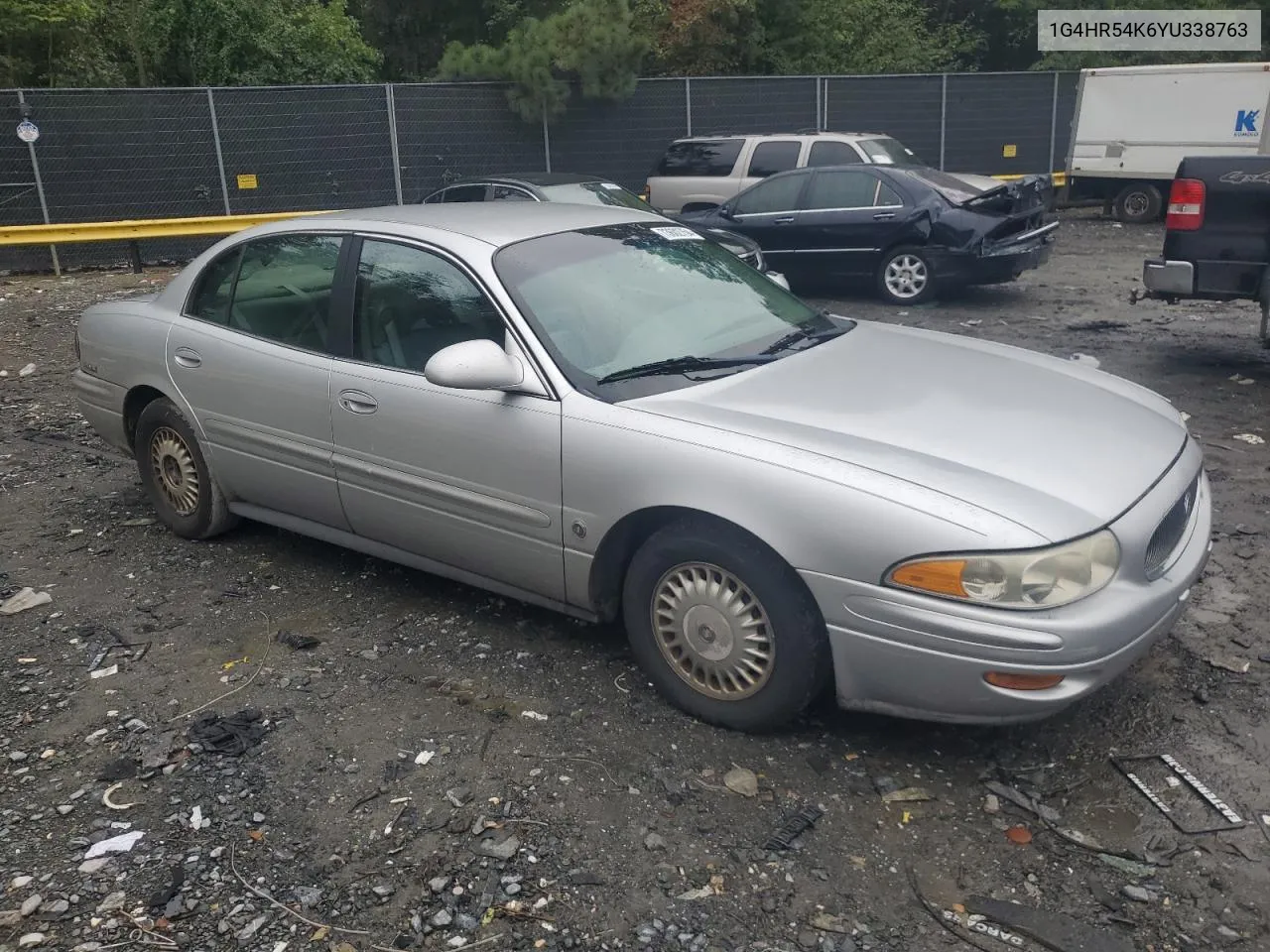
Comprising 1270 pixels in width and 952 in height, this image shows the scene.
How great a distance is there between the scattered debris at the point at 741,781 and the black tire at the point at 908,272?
8585mm

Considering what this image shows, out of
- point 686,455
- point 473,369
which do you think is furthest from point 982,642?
point 473,369

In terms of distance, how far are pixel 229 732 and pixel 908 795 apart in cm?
221

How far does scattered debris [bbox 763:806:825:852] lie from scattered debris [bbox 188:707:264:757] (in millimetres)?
1741

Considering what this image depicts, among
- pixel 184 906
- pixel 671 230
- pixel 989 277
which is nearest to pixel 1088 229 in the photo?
pixel 989 277

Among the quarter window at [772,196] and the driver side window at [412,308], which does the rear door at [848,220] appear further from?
the driver side window at [412,308]

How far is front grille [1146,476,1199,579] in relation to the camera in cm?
338

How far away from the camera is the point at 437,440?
4141 mm

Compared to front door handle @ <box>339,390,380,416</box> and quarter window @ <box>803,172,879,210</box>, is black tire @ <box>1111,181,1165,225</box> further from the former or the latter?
front door handle @ <box>339,390,380,416</box>

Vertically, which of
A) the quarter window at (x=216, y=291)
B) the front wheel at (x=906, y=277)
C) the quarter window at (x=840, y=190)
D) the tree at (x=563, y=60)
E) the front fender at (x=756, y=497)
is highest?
the tree at (x=563, y=60)

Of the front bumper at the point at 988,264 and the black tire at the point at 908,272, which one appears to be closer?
the front bumper at the point at 988,264

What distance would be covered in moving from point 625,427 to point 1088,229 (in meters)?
16.6

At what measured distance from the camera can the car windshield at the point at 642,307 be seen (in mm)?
4000

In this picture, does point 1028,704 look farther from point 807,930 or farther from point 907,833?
point 807,930

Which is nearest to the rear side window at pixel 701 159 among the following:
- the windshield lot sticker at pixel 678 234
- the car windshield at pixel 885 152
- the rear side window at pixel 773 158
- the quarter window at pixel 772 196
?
the rear side window at pixel 773 158
